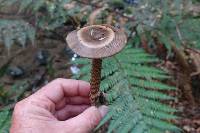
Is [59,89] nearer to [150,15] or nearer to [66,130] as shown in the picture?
[66,130]

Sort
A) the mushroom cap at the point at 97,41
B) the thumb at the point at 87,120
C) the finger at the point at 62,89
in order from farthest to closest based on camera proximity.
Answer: the finger at the point at 62,89 < the thumb at the point at 87,120 < the mushroom cap at the point at 97,41

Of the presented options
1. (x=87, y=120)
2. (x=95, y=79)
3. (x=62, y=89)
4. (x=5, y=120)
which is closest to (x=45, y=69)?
(x=5, y=120)

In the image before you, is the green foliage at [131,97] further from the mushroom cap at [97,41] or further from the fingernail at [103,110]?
the mushroom cap at [97,41]

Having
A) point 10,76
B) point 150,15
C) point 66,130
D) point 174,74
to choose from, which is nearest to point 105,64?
point 66,130

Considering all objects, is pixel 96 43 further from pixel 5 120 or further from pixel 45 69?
pixel 45 69

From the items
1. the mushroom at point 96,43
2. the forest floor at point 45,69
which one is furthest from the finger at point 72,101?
the forest floor at point 45,69
